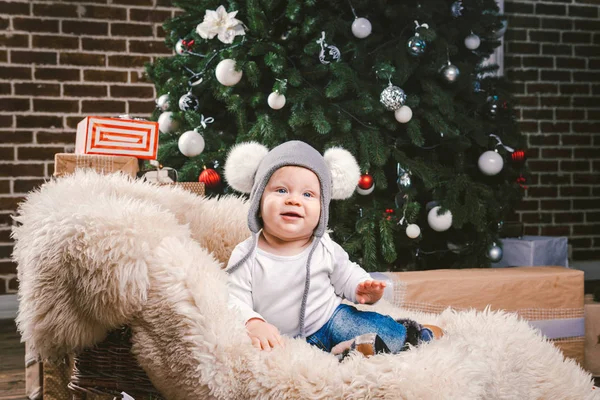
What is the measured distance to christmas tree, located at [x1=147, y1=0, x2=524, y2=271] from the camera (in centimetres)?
202

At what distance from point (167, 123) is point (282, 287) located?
49.6 inches

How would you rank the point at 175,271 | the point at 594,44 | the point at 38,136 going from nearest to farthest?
the point at 175,271 → the point at 38,136 → the point at 594,44

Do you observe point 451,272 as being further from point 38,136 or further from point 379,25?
point 38,136

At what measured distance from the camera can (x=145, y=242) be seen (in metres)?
0.94

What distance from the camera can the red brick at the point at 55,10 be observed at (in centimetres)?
289

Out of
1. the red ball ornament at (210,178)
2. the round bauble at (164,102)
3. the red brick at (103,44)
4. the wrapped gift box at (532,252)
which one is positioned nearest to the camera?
the red ball ornament at (210,178)

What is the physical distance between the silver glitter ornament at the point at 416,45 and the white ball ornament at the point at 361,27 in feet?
0.52

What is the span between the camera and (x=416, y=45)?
204cm

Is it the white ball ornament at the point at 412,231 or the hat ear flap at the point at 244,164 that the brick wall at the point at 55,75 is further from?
the hat ear flap at the point at 244,164

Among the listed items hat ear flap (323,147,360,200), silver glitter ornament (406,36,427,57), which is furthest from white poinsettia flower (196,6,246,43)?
hat ear flap (323,147,360,200)

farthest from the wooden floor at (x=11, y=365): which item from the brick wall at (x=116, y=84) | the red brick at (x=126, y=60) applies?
the red brick at (x=126, y=60)

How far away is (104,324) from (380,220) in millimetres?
1266

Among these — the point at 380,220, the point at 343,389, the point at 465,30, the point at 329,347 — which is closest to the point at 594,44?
the point at 465,30

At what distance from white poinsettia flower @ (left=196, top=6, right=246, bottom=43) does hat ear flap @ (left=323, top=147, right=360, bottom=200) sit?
2.96 feet
